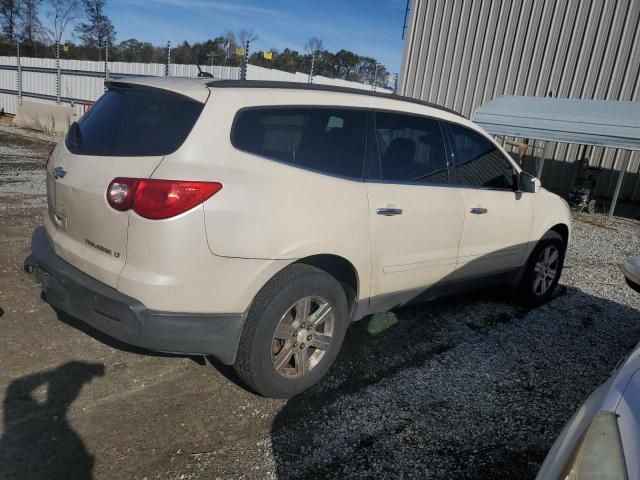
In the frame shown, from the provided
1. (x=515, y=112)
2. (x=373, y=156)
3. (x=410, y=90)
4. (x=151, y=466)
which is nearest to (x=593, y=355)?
(x=373, y=156)

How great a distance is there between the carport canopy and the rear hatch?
10369mm

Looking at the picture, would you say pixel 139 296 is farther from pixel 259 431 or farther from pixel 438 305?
pixel 438 305

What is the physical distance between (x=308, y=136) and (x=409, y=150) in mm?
929

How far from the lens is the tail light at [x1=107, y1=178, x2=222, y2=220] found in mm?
2297

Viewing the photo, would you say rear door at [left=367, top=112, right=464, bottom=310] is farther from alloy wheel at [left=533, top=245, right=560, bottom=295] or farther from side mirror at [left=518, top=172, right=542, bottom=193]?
alloy wheel at [left=533, top=245, right=560, bottom=295]

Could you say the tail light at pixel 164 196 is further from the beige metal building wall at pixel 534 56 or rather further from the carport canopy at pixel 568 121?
the beige metal building wall at pixel 534 56

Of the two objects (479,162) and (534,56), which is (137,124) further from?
(534,56)

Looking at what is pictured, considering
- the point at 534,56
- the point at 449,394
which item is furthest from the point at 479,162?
the point at 534,56

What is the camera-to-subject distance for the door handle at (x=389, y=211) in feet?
10.1

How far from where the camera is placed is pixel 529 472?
2502 mm

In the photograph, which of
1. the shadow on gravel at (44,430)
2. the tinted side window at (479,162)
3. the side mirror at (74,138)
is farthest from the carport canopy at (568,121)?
the shadow on gravel at (44,430)

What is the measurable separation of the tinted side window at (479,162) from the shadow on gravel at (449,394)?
128 centimetres

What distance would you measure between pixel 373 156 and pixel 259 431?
182 cm

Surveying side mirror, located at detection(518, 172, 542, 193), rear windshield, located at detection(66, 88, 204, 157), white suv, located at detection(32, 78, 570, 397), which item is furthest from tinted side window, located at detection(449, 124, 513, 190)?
rear windshield, located at detection(66, 88, 204, 157)
